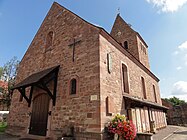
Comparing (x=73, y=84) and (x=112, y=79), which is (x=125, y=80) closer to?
(x=112, y=79)

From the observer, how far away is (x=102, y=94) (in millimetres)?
6125

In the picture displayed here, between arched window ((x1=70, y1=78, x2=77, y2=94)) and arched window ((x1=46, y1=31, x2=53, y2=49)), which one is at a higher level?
arched window ((x1=46, y1=31, x2=53, y2=49))

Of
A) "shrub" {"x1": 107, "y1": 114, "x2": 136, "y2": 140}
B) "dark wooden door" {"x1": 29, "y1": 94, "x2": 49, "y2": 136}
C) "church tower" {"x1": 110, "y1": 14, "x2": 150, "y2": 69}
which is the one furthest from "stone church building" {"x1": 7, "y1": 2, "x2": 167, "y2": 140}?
"church tower" {"x1": 110, "y1": 14, "x2": 150, "y2": 69}

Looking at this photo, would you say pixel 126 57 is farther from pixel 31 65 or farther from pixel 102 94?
pixel 31 65

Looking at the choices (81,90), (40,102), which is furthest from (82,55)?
(40,102)

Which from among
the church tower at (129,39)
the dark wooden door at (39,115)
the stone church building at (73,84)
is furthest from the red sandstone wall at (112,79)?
the church tower at (129,39)

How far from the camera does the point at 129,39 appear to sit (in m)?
17.2

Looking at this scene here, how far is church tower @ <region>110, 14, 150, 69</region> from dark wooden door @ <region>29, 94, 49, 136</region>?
37.9 ft

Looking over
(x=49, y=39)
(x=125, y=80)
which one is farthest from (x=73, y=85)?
(x=49, y=39)

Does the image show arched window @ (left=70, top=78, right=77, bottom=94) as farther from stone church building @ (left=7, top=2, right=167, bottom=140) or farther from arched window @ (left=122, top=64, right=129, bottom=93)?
arched window @ (left=122, top=64, right=129, bottom=93)

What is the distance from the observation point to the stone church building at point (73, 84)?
6.25 m

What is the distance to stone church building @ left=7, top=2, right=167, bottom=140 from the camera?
6246 mm

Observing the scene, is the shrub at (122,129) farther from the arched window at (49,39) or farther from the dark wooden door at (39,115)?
the arched window at (49,39)

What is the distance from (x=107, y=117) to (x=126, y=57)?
5.33m
